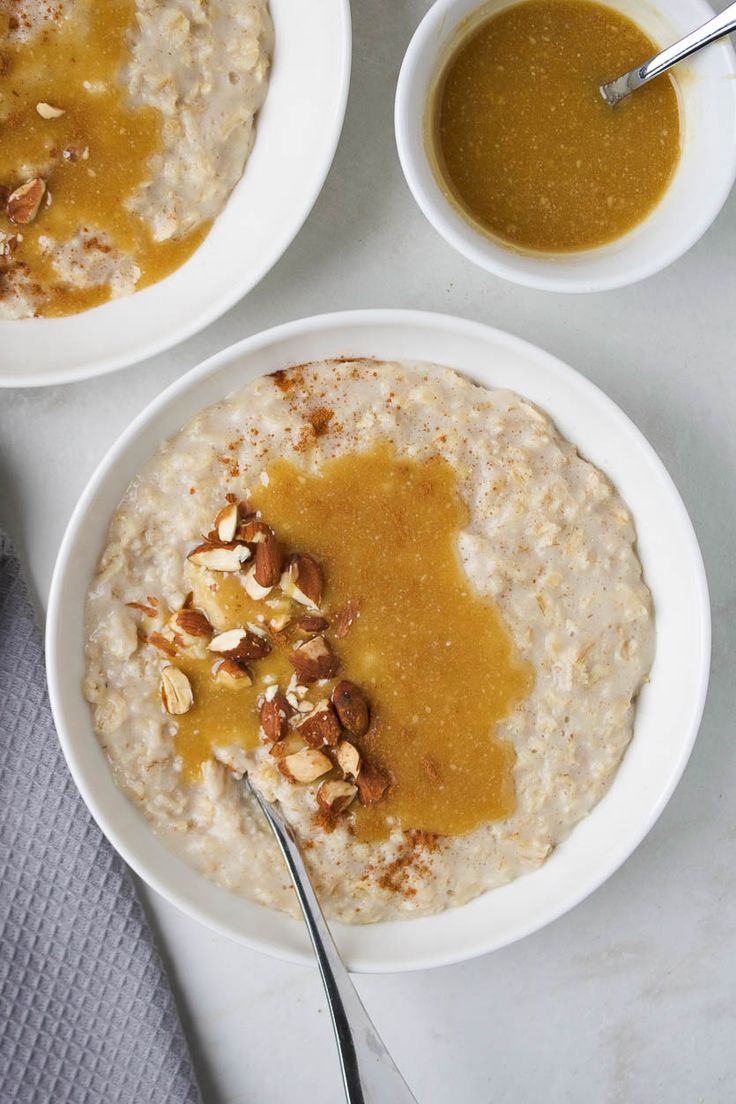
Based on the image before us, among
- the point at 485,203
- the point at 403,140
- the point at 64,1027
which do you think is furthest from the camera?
the point at 64,1027

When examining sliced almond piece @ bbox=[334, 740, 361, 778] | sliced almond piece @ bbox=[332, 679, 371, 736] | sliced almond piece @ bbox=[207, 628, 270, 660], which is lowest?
sliced almond piece @ bbox=[334, 740, 361, 778]

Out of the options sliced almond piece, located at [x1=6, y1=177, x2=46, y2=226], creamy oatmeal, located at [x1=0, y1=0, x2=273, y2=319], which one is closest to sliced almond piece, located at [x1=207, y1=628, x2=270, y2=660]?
creamy oatmeal, located at [x1=0, y1=0, x2=273, y2=319]

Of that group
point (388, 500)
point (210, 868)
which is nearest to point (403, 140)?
point (388, 500)

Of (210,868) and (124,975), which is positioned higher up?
(210,868)

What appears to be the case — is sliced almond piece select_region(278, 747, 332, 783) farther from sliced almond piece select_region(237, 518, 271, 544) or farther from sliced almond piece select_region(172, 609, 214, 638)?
sliced almond piece select_region(237, 518, 271, 544)

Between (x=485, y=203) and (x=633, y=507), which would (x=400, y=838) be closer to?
(x=633, y=507)

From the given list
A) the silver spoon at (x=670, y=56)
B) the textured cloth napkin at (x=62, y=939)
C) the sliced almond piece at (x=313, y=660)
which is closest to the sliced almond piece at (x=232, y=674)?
the sliced almond piece at (x=313, y=660)

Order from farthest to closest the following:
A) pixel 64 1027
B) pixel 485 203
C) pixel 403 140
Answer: pixel 64 1027 < pixel 485 203 < pixel 403 140
